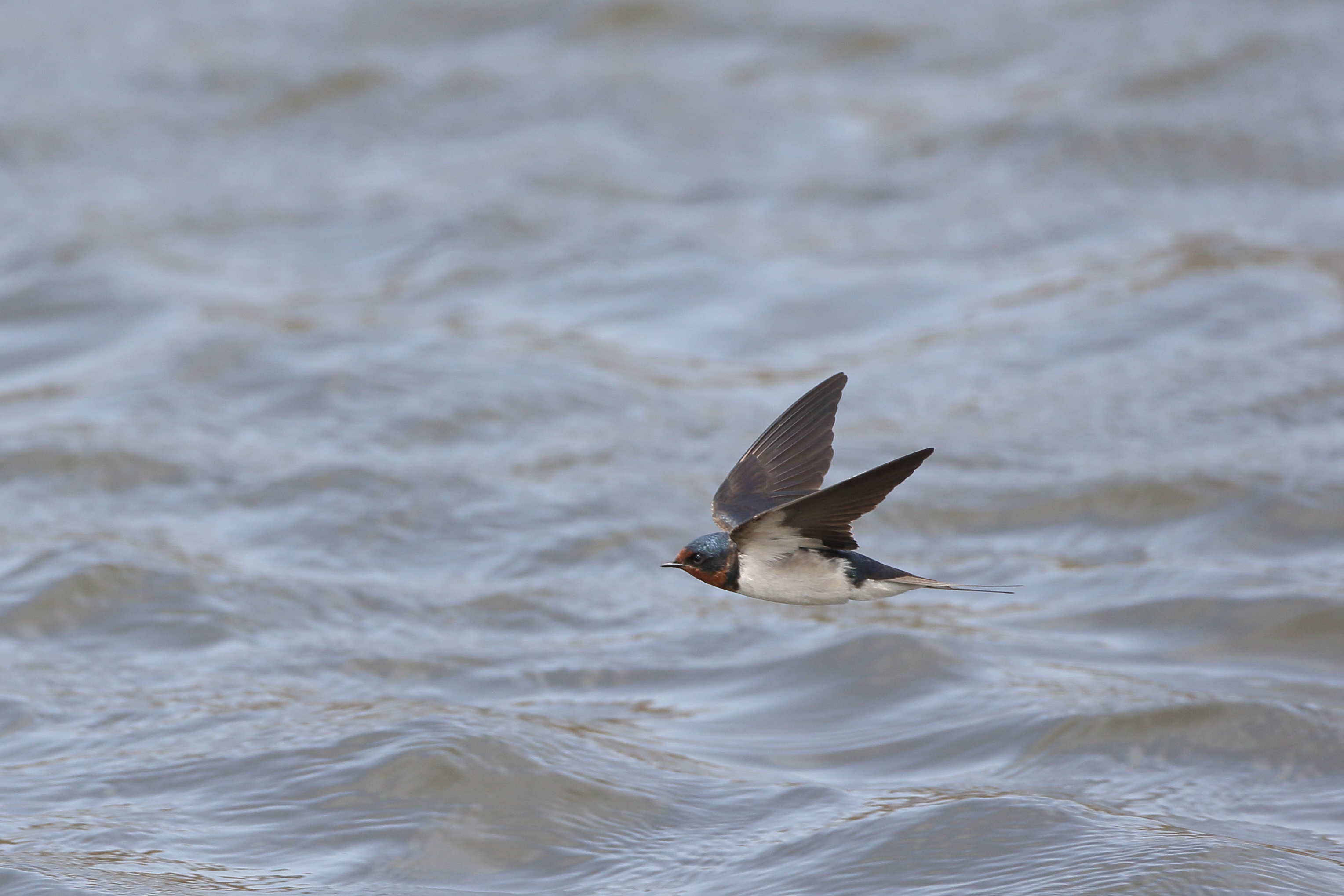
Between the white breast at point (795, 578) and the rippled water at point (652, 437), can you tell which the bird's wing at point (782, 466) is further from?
the rippled water at point (652, 437)

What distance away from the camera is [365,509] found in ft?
23.8

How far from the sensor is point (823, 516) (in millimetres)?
3658

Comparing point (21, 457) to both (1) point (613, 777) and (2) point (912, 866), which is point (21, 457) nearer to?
(1) point (613, 777)

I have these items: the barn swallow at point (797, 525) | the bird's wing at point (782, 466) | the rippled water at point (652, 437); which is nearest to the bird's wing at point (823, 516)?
the barn swallow at point (797, 525)

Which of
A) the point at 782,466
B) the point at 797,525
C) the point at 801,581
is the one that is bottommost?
the point at 801,581

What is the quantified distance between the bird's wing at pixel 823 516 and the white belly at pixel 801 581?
0.09 ft

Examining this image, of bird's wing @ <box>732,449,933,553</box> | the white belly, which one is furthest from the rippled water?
bird's wing @ <box>732,449,933,553</box>

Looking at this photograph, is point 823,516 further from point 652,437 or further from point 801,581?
point 652,437

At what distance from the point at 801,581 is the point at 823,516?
0.23m

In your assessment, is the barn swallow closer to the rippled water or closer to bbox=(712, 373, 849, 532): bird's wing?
bbox=(712, 373, 849, 532): bird's wing

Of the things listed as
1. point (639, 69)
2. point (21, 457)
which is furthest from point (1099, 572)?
point (639, 69)

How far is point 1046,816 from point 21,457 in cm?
475

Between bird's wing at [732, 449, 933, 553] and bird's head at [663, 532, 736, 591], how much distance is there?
1.6 inches

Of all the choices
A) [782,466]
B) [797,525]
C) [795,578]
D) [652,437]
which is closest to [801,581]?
[795,578]
